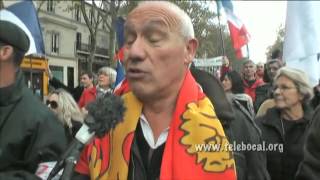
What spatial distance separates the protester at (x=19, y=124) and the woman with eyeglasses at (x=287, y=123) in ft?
6.78

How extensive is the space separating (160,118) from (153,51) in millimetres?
330

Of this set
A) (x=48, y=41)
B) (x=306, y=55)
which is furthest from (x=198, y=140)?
(x=48, y=41)

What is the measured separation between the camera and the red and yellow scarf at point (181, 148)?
7.19 feet

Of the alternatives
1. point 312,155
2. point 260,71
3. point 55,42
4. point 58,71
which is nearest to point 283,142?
point 312,155

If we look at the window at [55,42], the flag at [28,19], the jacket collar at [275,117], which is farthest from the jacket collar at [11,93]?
the window at [55,42]

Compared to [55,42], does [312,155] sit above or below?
below

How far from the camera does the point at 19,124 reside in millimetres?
2549

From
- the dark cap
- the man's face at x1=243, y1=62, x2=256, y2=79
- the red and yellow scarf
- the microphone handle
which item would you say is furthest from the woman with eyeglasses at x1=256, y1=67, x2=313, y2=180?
the man's face at x1=243, y1=62, x2=256, y2=79

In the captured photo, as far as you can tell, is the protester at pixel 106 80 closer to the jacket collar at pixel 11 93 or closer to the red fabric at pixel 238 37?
the red fabric at pixel 238 37

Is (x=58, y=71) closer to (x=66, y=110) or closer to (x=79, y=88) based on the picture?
(x=79, y=88)

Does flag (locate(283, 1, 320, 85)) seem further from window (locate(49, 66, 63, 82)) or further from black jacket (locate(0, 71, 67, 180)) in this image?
window (locate(49, 66, 63, 82))

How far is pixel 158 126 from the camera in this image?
7.66 ft

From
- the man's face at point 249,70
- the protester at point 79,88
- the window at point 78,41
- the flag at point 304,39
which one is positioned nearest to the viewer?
the flag at point 304,39

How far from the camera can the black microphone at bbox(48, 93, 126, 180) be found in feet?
6.03
